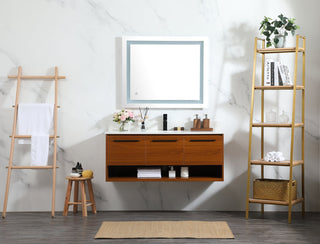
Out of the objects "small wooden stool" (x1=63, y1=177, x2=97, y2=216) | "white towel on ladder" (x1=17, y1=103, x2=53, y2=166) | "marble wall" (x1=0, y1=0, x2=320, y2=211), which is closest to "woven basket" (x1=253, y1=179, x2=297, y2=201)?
"marble wall" (x1=0, y1=0, x2=320, y2=211)

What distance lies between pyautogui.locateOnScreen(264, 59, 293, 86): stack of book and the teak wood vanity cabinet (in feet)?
2.48

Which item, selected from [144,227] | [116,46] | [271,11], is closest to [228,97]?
[271,11]

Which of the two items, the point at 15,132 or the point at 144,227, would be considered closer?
the point at 144,227

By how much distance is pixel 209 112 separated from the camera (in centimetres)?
466

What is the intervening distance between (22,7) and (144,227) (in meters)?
2.69

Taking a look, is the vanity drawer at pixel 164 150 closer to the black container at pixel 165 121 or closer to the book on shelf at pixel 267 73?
the black container at pixel 165 121

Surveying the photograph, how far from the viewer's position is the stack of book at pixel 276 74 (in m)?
4.25

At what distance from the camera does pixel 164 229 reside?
3.76 m

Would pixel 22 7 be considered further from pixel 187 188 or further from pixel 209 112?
pixel 187 188

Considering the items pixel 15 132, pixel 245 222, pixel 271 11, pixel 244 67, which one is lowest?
pixel 245 222

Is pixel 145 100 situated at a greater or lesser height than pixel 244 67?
lesser

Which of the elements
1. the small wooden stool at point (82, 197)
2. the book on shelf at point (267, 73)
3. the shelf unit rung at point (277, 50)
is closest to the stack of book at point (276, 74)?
the book on shelf at point (267, 73)

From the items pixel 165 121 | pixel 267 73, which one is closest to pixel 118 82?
pixel 165 121

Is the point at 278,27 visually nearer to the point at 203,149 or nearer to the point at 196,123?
the point at 196,123
